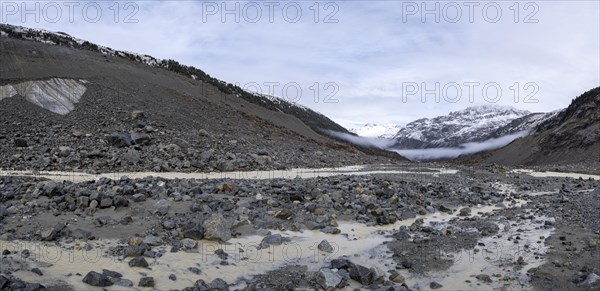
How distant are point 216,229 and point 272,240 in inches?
55.5

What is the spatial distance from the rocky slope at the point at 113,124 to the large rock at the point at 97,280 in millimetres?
17994

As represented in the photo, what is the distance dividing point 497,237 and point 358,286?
18.3 ft

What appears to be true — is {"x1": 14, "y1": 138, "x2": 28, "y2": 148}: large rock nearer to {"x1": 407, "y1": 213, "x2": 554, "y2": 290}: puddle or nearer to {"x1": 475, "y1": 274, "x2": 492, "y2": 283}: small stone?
{"x1": 407, "y1": 213, "x2": 554, "y2": 290}: puddle

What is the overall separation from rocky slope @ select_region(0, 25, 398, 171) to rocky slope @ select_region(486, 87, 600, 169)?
42.6 meters

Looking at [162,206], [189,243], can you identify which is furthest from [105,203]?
[189,243]

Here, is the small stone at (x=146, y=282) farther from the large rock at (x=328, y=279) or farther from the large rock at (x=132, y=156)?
the large rock at (x=132, y=156)

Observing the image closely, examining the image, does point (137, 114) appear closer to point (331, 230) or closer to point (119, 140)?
point (119, 140)

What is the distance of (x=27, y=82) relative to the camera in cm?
3722

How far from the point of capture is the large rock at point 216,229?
11281 millimetres

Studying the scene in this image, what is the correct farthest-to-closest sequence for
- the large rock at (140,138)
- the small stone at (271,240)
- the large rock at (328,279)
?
1. the large rock at (140,138)
2. the small stone at (271,240)
3. the large rock at (328,279)

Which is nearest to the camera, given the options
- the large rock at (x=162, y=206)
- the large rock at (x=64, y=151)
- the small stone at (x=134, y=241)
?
the small stone at (x=134, y=241)

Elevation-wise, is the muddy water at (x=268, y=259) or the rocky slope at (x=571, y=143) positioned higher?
the rocky slope at (x=571, y=143)

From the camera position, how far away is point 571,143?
73812mm

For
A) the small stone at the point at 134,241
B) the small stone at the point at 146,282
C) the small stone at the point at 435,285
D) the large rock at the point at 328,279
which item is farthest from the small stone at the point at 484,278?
the small stone at the point at 134,241
